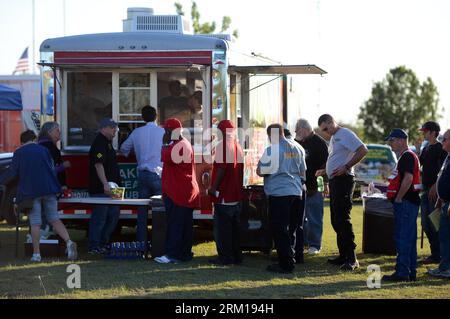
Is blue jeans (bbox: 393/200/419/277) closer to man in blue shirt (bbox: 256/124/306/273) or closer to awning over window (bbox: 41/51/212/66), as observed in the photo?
man in blue shirt (bbox: 256/124/306/273)

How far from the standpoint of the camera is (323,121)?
11.1 m

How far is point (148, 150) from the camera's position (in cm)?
1188

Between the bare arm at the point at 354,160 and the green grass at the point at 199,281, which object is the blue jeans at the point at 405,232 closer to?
the green grass at the point at 199,281

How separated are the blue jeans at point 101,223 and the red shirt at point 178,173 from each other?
3.69ft

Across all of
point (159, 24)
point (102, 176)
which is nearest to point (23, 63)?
point (159, 24)

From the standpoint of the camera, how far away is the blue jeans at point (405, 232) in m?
9.91

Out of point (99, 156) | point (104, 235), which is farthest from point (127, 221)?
point (99, 156)

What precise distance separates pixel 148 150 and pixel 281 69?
2205mm

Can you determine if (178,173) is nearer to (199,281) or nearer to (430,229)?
(199,281)

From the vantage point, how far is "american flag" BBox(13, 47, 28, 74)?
29.4 metres

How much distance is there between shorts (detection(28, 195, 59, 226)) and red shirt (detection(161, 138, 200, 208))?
1.45 meters

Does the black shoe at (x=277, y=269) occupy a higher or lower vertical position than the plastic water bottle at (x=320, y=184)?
lower

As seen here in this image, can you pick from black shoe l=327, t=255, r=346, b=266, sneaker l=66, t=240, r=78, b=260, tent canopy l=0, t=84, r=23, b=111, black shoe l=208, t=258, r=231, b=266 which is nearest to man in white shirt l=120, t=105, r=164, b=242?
sneaker l=66, t=240, r=78, b=260

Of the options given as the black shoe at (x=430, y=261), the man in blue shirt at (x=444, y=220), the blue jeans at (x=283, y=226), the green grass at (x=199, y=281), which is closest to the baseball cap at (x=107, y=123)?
the green grass at (x=199, y=281)
